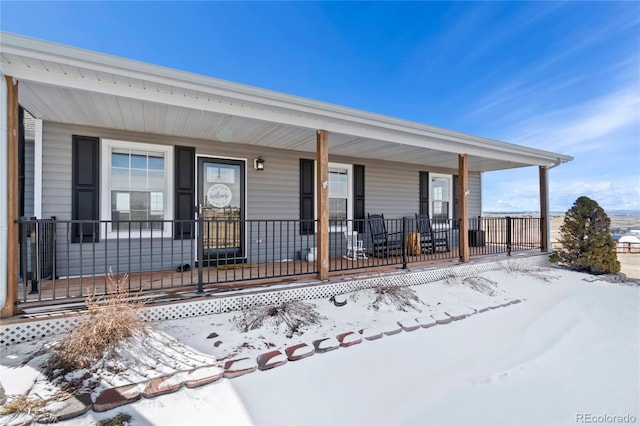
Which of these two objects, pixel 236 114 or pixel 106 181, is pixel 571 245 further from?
pixel 106 181

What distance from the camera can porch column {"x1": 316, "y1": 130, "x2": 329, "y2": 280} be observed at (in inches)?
160

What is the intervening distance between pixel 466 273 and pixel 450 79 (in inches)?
428

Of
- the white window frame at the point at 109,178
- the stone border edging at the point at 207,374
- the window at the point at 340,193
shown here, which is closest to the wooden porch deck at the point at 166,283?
the white window frame at the point at 109,178

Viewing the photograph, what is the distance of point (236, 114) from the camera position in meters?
3.51

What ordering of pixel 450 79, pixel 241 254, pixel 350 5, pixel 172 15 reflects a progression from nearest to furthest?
pixel 241 254, pixel 172 15, pixel 350 5, pixel 450 79

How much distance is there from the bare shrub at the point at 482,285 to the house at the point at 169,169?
785mm

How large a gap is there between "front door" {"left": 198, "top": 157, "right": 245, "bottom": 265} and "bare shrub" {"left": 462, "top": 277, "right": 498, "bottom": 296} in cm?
405

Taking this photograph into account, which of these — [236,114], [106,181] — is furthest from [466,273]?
[106,181]

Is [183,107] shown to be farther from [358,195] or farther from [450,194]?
[450,194]

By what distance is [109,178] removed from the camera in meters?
4.42

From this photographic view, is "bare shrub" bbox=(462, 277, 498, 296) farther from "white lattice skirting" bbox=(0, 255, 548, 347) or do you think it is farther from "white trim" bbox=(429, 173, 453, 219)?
"white trim" bbox=(429, 173, 453, 219)

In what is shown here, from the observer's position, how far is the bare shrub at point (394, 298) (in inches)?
149

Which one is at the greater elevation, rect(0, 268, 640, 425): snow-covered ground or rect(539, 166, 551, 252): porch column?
rect(539, 166, 551, 252): porch column

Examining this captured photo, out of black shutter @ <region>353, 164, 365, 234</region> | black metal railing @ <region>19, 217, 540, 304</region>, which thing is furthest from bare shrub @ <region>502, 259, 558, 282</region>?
black shutter @ <region>353, 164, 365, 234</region>
